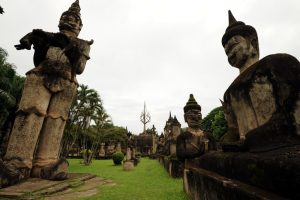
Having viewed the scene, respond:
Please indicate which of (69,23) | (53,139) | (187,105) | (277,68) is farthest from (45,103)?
(277,68)

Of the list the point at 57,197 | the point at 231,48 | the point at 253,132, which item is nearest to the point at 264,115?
the point at 253,132

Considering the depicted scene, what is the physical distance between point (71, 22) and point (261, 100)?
6.40m

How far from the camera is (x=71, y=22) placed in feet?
22.6

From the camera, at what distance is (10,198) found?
147 inches

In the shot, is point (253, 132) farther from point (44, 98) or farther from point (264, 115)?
point (44, 98)

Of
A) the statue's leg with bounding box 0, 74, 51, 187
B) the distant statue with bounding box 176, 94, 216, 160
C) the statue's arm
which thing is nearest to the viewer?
the statue's leg with bounding box 0, 74, 51, 187

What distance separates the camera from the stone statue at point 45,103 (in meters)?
5.04

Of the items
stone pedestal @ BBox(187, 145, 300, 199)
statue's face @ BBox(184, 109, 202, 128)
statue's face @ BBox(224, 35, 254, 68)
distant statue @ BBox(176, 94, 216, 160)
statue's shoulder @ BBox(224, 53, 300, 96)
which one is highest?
statue's face @ BBox(224, 35, 254, 68)

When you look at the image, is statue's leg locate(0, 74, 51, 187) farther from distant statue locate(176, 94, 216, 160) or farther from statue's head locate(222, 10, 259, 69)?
statue's head locate(222, 10, 259, 69)

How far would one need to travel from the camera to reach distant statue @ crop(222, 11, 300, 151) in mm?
1993

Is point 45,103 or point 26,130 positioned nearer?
point 26,130

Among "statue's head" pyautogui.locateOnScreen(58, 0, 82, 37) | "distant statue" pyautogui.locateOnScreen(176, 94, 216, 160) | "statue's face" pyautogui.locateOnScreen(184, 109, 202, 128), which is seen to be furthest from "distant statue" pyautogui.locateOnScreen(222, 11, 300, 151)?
"statue's head" pyautogui.locateOnScreen(58, 0, 82, 37)

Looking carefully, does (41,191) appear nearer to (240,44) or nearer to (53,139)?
(53,139)

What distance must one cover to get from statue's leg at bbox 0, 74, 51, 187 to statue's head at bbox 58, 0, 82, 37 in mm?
1979
